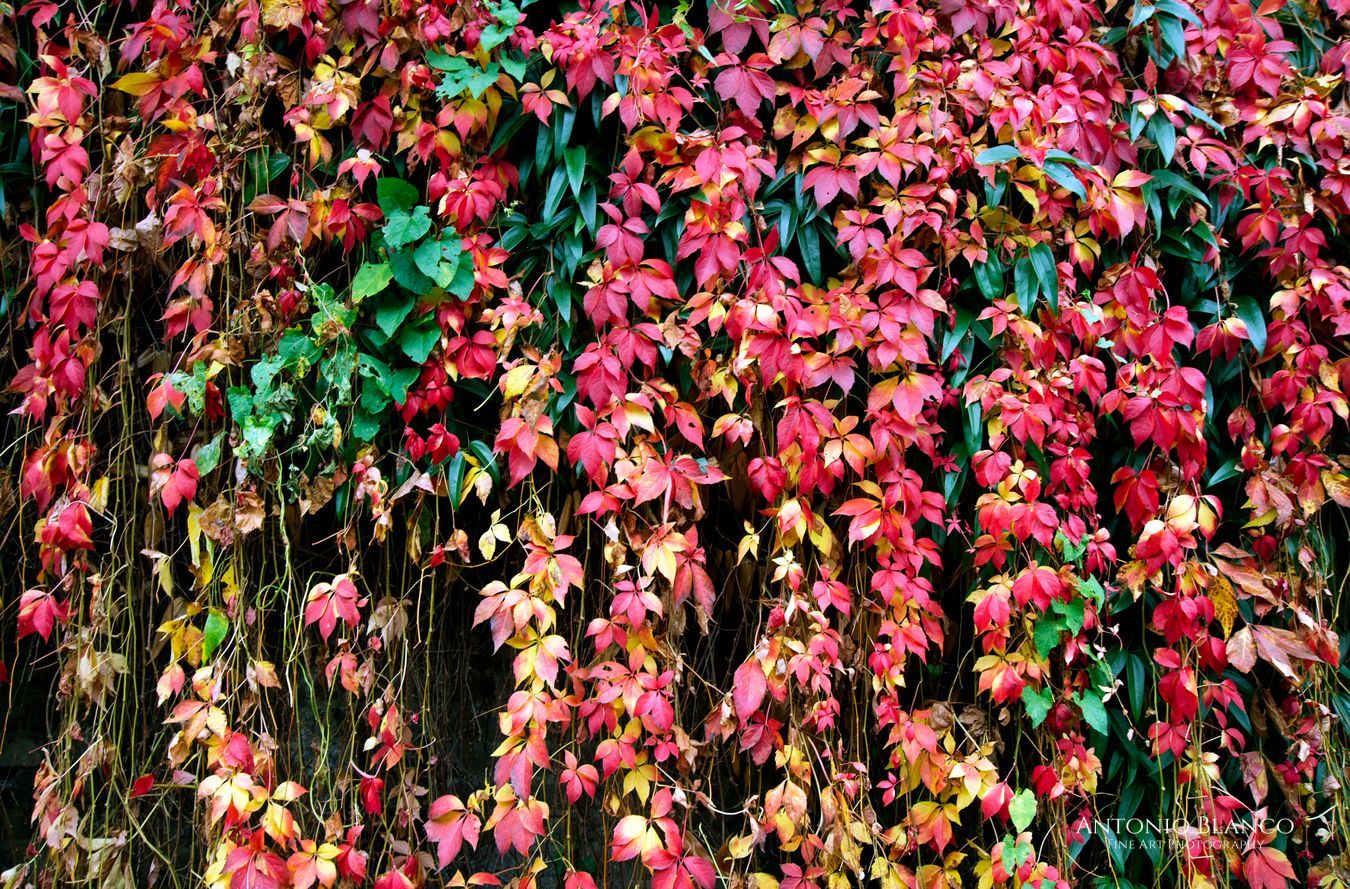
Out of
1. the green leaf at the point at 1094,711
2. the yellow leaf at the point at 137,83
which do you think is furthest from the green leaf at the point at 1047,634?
the yellow leaf at the point at 137,83

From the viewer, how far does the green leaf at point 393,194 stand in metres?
1.56

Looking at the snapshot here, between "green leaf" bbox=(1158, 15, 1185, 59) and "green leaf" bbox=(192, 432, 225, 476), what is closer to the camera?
"green leaf" bbox=(192, 432, 225, 476)

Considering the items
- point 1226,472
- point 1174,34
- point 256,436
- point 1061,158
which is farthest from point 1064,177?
point 256,436

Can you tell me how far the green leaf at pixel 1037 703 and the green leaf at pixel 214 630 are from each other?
4.46ft

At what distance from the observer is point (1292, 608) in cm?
168

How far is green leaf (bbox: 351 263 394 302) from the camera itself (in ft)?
5.10

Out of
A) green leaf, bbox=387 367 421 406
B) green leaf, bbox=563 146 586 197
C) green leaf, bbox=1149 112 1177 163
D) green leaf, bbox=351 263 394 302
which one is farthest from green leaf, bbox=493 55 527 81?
green leaf, bbox=1149 112 1177 163

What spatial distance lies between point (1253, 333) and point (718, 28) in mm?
1089

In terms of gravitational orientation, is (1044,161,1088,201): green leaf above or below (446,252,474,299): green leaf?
above

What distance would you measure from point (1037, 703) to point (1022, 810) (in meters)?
0.18

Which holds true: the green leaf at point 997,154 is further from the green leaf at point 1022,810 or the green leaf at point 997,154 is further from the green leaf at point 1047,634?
the green leaf at point 1022,810

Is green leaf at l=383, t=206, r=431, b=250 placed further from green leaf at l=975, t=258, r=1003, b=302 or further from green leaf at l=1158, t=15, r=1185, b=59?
green leaf at l=1158, t=15, r=1185, b=59

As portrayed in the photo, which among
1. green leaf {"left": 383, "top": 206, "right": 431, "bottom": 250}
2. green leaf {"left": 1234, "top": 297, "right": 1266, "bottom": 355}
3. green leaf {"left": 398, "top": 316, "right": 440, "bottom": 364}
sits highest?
green leaf {"left": 383, "top": 206, "right": 431, "bottom": 250}

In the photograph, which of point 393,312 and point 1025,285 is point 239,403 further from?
point 1025,285
